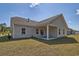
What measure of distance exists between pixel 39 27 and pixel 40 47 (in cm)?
36

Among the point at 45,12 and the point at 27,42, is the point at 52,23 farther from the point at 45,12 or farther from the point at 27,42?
the point at 27,42

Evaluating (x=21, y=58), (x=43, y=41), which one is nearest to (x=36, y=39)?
(x=43, y=41)

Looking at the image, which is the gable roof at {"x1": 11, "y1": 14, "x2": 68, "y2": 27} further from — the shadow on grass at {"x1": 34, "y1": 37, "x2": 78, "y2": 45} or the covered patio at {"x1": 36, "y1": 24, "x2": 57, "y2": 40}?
the shadow on grass at {"x1": 34, "y1": 37, "x2": 78, "y2": 45}

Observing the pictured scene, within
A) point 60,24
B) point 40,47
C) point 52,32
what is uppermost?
point 60,24

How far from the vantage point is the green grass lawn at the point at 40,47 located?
482 cm

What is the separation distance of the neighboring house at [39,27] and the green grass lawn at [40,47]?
11 centimetres

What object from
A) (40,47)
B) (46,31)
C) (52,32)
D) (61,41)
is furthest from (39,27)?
(61,41)

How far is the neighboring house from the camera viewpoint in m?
4.89

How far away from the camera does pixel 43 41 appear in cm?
492

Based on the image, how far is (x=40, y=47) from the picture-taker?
16.0 feet

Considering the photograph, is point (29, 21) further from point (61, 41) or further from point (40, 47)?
point (61, 41)

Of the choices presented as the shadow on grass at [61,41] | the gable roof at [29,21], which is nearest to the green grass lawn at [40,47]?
the shadow on grass at [61,41]

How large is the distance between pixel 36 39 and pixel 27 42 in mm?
170

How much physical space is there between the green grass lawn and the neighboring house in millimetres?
107
